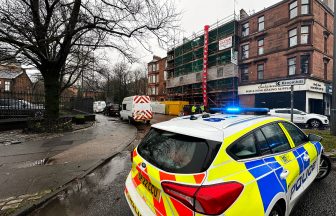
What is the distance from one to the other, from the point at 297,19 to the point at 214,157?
84.9 ft

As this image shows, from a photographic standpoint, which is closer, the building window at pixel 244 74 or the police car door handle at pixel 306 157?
the police car door handle at pixel 306 157

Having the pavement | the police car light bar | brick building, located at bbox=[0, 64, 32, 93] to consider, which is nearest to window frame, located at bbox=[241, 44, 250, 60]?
the pavement

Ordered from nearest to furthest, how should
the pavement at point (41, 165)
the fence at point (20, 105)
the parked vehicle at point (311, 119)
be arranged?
the pavement at point (41, 165) < the fence at point (20, 105) < the parked vehicle at point (311, 119)

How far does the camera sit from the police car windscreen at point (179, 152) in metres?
1.98

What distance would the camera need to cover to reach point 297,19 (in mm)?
21641

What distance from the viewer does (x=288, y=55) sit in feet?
74.1

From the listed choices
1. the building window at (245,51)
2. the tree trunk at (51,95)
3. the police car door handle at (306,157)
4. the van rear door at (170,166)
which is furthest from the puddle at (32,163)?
the building window at (245,51)

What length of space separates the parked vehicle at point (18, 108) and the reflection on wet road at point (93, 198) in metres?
10.2

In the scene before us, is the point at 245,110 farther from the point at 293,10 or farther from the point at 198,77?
the point at 198,77

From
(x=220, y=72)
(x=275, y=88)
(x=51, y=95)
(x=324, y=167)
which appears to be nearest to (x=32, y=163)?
(x=51, y=95)

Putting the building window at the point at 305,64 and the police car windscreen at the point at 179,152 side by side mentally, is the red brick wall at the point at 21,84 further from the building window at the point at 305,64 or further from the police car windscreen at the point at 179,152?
the building window at the point at 305,64

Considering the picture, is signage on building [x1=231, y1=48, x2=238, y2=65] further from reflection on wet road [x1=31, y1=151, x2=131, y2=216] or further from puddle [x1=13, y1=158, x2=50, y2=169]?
puddle [x1=13, y1=158, x2=50, y2=169]

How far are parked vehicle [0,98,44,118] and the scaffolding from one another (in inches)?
922

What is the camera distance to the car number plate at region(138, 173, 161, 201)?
2.15 metres
